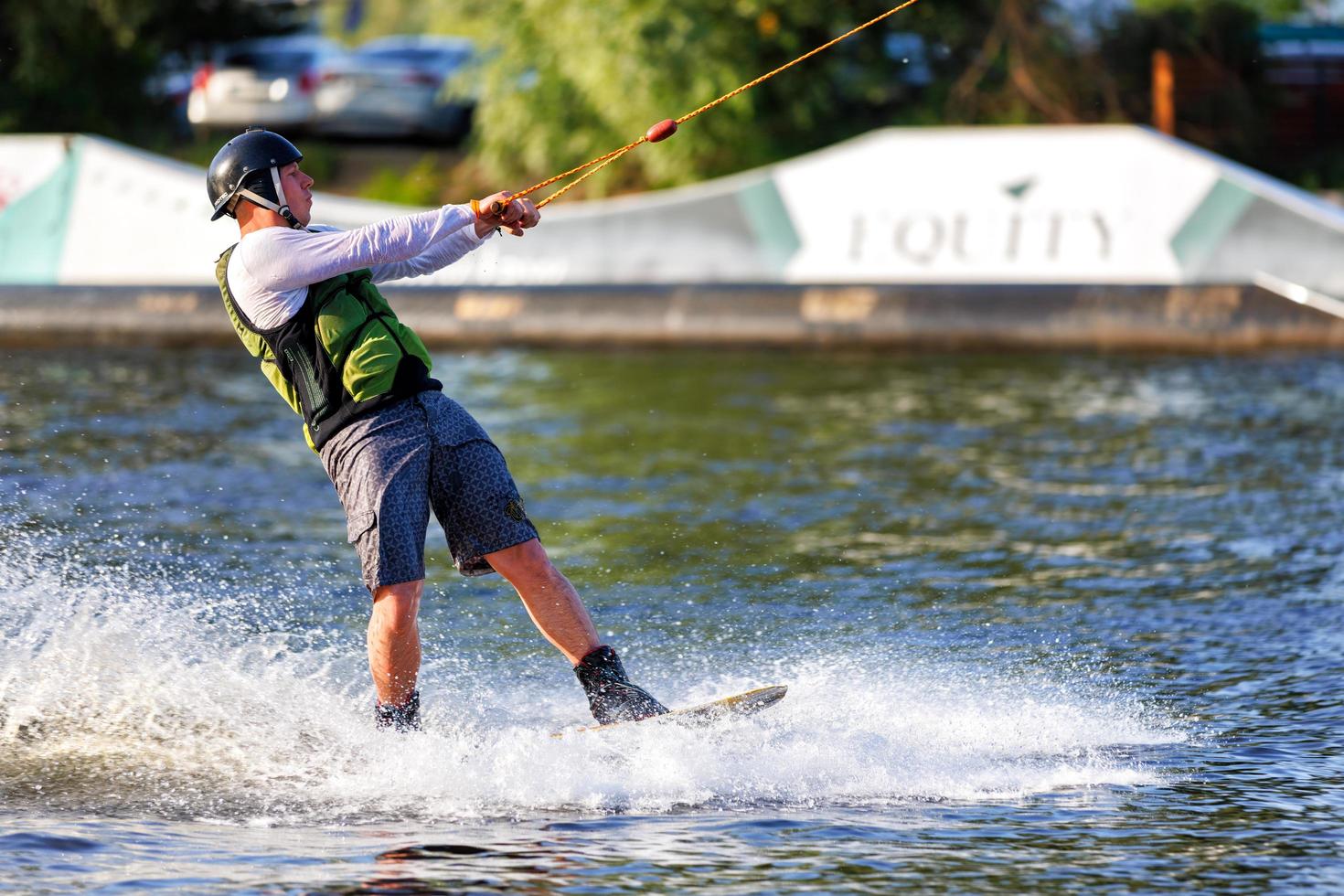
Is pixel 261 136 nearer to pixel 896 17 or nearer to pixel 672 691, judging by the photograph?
pixel 672 691

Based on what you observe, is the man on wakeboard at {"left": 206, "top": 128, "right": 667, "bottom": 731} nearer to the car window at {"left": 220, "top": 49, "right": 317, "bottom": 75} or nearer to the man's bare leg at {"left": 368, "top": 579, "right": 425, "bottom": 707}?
the man's bare leg at {"left": 368, "top": 579, "right": 425, "bottom": 707}

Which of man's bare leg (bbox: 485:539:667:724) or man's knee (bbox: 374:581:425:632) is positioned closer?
man's knee (bbox: 374:581:425:632)

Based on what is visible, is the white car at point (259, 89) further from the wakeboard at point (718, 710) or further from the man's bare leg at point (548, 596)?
the wakeboard at point (718, 710)

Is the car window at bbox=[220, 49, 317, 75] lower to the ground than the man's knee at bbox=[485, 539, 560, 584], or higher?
higher

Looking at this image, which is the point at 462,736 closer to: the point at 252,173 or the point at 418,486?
the point at 418,486

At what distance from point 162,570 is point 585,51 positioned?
13.9 metres

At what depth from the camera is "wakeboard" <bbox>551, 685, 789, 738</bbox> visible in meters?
5.64

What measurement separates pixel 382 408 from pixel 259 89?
831 inches

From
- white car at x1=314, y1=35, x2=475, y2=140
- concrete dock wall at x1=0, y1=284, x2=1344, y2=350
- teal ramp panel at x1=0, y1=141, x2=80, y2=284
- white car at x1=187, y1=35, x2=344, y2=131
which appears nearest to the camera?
concrete dock wall at x1=0, y1=284, x2=1344, y2=350

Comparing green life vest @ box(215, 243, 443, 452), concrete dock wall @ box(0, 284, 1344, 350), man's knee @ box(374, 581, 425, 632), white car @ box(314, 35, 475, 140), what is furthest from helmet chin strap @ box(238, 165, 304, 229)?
white car @ box(314, 35, 475, 140)

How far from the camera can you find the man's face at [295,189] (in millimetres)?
5613

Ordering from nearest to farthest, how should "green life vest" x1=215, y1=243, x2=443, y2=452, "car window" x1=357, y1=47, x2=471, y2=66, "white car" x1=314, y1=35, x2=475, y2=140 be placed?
"green life vest" x1=215, y1=243, x2=443, y2=452
"white car" x1=314, y1=35, x2=475, y2=140
"car window" x1=357, y1=47, x2=471, y2=66

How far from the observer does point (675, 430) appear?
1198cm

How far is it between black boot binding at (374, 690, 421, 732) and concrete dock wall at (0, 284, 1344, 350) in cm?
991
